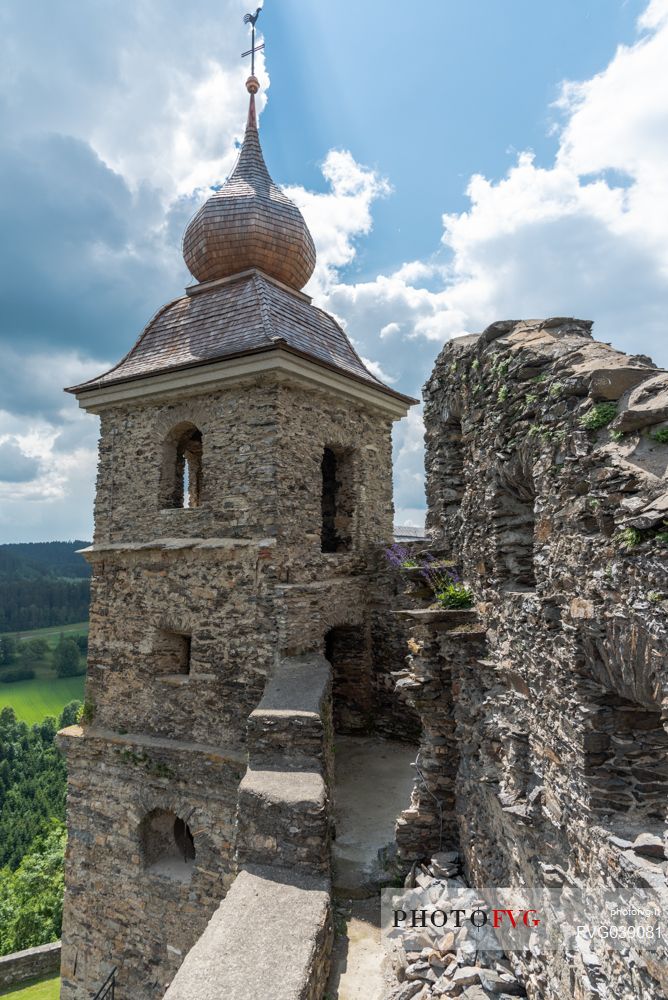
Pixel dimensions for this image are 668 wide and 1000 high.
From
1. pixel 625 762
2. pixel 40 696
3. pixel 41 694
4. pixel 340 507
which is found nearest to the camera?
pixel 625 762

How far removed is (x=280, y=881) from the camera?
15.5 feet

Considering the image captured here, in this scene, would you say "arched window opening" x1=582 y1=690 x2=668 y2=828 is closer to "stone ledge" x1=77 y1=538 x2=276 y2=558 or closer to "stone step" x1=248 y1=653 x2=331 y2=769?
"stone step" x1=248 y1=653 x2=331 y2=769

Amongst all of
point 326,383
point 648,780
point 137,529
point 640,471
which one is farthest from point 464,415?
point 137,529

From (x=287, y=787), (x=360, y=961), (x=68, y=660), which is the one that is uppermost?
(x=287, y=787)

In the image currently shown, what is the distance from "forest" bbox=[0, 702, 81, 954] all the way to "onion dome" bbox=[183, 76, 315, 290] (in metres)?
12.7

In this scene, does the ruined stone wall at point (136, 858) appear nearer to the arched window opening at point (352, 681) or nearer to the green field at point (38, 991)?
the arched window opening at point (352, 681)

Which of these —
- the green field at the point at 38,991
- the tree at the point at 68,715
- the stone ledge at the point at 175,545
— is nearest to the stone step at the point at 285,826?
the stone ledge at the point at 175,545

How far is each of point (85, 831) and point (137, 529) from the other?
15.2 feet

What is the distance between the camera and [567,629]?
316cm

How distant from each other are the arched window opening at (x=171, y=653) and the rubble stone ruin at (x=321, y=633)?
34 millimetres

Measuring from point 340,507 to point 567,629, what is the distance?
6636 mm

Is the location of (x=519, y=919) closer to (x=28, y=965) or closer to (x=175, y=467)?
(x=175, y=467)

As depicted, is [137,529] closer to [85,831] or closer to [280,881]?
[85,831]

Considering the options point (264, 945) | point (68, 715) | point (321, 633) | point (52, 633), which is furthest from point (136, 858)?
point (52, 633)
